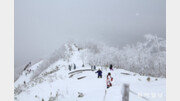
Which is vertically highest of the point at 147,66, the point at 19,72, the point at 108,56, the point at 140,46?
the point at 140,46

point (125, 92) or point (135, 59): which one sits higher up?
point (125, 92)

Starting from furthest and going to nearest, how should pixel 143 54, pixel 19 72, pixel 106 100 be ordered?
pixel 19 72 → pixel 143 54 → pixel 106 100

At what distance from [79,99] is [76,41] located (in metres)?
42.8

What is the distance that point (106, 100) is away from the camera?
827 centimetres

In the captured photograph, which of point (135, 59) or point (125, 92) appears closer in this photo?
point (125, 92)

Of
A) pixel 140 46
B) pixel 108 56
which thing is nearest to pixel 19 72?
pixel 108 56

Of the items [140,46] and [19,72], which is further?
[19,72]

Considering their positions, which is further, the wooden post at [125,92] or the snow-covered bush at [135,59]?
the snow-covered bush at [135,59]

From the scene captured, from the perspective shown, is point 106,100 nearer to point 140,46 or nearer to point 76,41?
point 140,46

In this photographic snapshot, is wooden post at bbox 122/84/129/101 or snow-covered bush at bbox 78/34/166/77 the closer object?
wooden post at bbox 122/84/129/101

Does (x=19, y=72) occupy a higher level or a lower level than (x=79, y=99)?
lower
